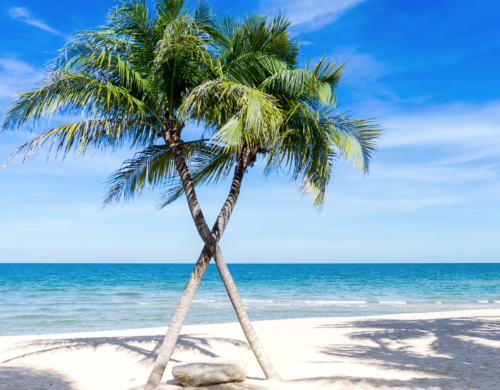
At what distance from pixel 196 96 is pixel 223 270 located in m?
2.24

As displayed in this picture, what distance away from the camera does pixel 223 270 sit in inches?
229

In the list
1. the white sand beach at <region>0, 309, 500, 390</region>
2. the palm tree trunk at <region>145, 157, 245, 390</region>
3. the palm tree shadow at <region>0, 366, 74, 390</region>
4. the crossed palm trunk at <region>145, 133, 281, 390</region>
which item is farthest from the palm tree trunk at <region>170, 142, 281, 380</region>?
the palm tree shadow at <region>0, 366, 74, 390</region>

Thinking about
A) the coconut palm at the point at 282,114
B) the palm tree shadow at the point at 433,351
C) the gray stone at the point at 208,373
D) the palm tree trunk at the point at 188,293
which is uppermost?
the coconut palm at the point at 282,114

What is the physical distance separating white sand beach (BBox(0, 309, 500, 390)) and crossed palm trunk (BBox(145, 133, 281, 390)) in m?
0.34

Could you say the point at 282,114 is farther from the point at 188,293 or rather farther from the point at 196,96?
the point at 188,293

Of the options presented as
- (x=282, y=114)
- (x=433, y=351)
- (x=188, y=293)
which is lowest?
(x=433, y=351)

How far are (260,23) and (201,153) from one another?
82.5 inches

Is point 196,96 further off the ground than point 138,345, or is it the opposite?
point 196,96

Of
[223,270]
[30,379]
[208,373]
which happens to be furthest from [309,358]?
[30,379]

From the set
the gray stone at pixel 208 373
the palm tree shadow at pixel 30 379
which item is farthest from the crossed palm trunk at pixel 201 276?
the palm tree shadow at pixel 30 379

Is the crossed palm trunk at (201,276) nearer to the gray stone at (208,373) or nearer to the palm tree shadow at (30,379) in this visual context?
the gray stone at (208,373)

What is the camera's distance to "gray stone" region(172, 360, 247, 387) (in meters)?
5.54

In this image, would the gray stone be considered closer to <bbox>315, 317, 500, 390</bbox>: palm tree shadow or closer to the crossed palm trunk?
the crossed palm trunk

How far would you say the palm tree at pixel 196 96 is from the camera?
5402 millimetres
